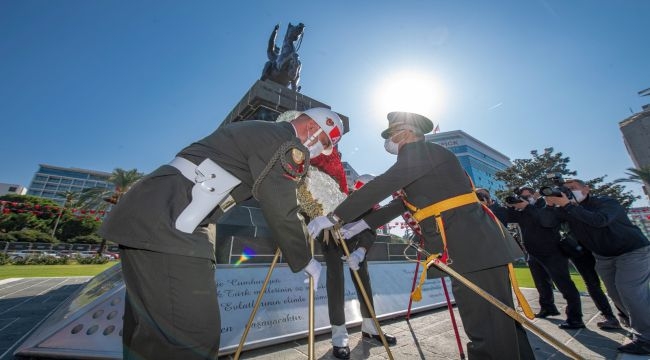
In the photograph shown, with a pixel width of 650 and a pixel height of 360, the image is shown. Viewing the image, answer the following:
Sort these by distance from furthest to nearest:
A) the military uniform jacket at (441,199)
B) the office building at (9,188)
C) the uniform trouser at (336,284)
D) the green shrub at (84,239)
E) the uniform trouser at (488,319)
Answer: the office building at (9,188)
the green shrub at (84,239)
the uniform trouser at (336,284)
the military uniform jacket at (441,199)
the uniform trouser at (488,319)

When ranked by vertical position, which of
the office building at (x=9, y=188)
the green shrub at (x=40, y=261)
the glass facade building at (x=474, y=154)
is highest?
the glass facade building at (x=474, y=154)

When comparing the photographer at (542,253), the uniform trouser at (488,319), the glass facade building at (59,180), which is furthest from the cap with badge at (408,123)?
the glass facade building at (59,180)

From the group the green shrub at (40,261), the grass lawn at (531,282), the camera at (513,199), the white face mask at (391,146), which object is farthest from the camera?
the green shrub at (40,261)

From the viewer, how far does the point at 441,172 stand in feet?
6.94

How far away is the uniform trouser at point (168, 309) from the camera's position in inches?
46.4

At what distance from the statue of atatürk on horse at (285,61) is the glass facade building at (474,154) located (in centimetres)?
7270

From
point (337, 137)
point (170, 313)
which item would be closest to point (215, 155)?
point (170, 313)

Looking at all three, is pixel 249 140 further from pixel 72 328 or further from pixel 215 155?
pixel 72 328

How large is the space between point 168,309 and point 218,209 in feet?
2.02

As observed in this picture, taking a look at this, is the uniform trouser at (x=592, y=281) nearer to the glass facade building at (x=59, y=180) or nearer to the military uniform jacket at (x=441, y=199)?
the military uniform jacket at (x=441, y=199)

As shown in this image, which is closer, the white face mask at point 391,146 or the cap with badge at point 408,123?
the cap with badge at point 408,123

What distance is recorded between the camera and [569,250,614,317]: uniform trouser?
3953mm

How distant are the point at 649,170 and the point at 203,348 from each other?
42.2m

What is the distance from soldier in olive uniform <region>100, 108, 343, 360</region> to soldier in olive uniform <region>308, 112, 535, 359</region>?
0.81 metres
